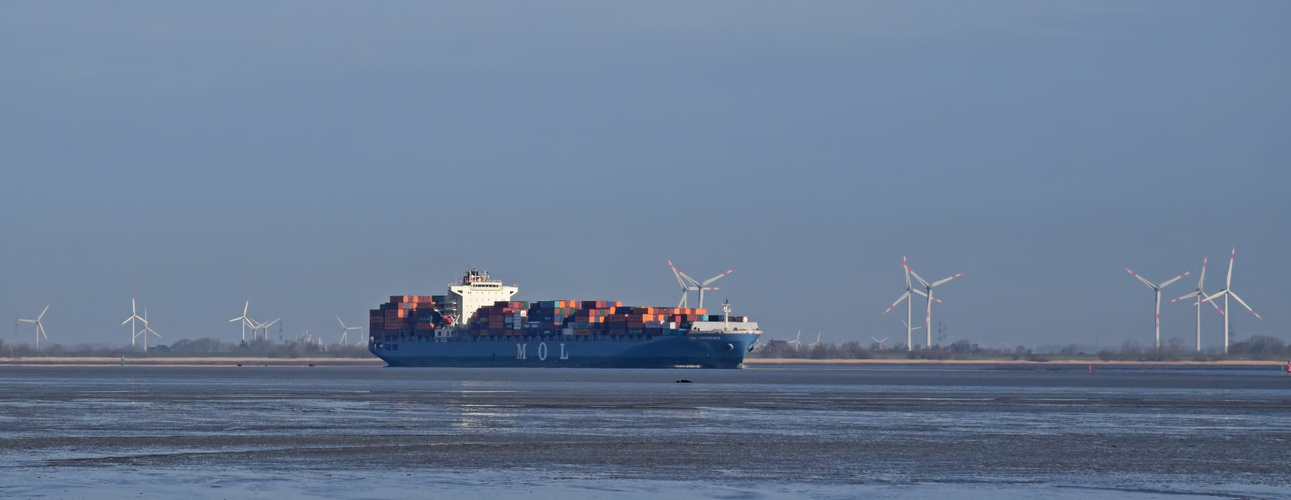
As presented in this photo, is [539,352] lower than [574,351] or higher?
lower

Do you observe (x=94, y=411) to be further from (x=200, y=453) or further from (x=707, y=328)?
(x=707, y=328)

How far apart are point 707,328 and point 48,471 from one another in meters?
126

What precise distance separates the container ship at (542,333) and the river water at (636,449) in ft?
290

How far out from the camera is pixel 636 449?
33.2m

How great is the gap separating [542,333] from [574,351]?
5.39 meters

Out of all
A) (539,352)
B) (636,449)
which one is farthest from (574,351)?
(636,449)

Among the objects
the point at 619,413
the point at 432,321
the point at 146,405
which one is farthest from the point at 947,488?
the point at 432,321

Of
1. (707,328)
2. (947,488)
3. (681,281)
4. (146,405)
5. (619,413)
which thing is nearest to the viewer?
(947,488)

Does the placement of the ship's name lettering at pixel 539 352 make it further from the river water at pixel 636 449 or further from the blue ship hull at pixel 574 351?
the river water at pixel 636 449

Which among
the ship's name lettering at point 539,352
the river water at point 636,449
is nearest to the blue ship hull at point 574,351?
the ship's name lettering at point 539,352

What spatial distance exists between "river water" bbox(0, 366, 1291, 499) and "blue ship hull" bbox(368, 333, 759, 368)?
3434 inches

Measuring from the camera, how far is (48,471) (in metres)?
26.9

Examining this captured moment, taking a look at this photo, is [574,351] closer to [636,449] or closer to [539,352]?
[539,352]

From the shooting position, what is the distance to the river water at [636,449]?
25.1m
